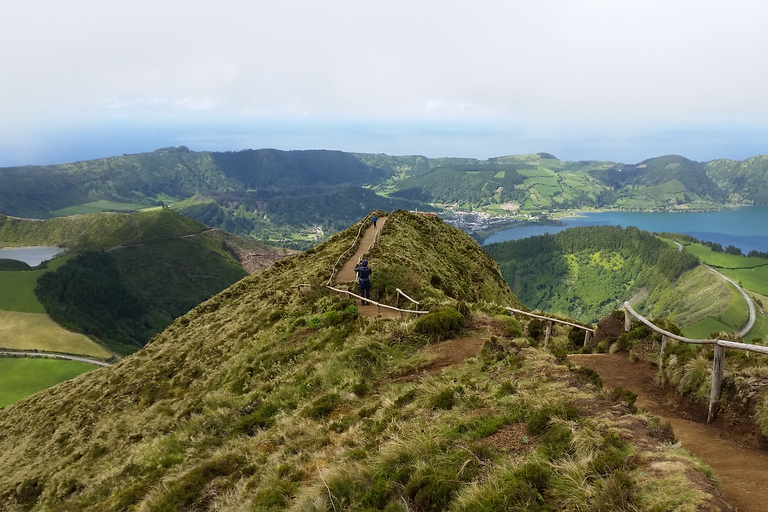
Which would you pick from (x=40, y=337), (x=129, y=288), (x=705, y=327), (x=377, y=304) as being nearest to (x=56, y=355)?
(x=40, y=337)

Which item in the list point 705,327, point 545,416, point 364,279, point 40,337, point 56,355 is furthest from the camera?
point 705,327

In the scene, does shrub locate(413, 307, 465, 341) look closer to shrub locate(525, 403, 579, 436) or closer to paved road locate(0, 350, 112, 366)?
shrub locate(525, 403, 579, 436)

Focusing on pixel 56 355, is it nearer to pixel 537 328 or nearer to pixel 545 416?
pixel 537 328

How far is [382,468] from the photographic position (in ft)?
28.1

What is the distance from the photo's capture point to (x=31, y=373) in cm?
9375

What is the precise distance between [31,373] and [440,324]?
4546 inches

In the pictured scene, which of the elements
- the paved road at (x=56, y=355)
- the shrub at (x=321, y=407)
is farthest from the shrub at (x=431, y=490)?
the paved road at (x=56, y=355)

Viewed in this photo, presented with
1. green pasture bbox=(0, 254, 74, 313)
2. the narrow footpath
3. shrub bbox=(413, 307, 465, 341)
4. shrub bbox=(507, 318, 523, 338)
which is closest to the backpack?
the narrow footpath

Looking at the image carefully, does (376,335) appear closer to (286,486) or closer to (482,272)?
(286,486)

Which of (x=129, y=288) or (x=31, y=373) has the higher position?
(x=129, y=288)

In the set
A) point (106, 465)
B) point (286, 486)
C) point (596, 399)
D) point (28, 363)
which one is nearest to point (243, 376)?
point (106, 465)

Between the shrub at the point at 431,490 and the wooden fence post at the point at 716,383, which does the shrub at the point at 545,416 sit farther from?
the wooden fence post at the point at 716,383

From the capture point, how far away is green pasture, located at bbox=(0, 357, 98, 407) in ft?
285

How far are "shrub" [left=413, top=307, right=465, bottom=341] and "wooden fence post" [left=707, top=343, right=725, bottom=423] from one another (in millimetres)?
8573
